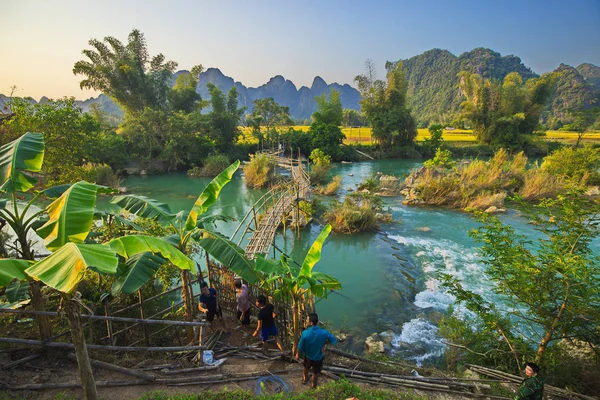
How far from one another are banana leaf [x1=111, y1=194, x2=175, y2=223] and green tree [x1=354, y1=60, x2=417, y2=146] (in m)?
30.0

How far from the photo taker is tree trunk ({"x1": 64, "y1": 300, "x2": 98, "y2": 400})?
2.31 m

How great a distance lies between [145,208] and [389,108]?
31.7m

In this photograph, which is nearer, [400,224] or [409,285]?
[409,285]

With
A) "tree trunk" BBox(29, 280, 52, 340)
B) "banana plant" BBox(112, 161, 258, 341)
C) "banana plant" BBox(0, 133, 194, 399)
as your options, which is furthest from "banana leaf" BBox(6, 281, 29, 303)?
"banana plant" BBox(112, 161, 258, 341)

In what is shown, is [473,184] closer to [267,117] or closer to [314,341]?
[314,341]

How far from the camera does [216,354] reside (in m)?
4.35

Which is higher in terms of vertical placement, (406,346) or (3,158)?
(3,158)

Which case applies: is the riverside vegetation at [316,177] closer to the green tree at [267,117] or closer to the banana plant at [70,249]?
the banana plant at [70,249]

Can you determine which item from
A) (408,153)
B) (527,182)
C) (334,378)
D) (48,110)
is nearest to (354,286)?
(334,378)

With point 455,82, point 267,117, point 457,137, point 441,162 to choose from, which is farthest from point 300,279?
point 455,82

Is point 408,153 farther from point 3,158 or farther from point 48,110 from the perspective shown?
point 3,158

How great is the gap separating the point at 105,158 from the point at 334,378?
2410 centimetres

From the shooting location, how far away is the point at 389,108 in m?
32.4

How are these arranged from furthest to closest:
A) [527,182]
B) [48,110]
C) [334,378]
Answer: [527,182] → [48,110] → [334,378]
